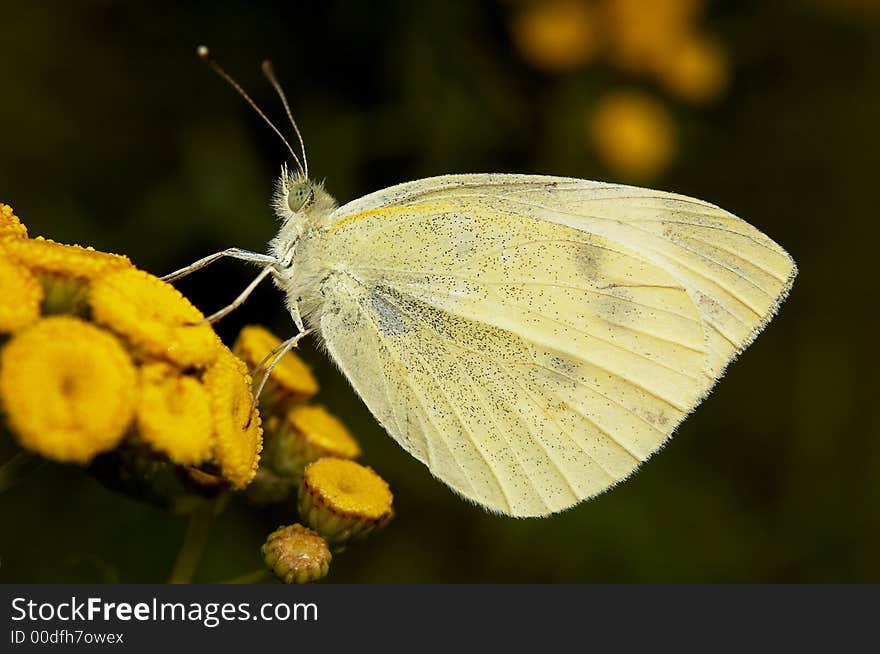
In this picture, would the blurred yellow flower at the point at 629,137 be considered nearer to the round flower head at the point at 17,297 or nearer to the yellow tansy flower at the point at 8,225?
the yellow tansy flower at the point at 8,225

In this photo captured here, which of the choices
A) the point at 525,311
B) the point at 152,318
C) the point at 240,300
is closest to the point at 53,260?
the point at 152,318

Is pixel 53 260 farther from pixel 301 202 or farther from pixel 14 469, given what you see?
pixel 301 202

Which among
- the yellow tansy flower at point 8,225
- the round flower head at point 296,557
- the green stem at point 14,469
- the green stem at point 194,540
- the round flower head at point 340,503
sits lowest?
the green stem at point 194,540

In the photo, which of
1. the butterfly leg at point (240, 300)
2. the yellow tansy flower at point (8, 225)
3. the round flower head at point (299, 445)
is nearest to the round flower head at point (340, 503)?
the round flower head at point (299, 445)

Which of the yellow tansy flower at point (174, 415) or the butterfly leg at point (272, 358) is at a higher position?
the yellow tansy flower at point (174, 415)

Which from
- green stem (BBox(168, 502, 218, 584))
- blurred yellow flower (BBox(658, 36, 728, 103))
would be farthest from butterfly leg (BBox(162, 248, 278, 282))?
blurred yellow flower (BBox(658, 36, 728, 103))

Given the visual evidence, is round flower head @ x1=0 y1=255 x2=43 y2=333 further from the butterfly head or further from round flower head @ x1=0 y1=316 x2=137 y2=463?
the butterfly head

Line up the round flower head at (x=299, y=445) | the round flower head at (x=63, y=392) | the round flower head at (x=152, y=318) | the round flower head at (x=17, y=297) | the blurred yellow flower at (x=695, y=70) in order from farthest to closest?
the blurred yellow flower at (x=695, y=70) < the round flower head at (x=299, y=445) < the round flower head at (x=152, y=318) < the round flower head at (x=17, y=297) < the round flower head at (x=63, y=392)

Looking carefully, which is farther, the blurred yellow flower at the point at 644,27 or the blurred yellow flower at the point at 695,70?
the blurred yellow flower at the point at 695,70
